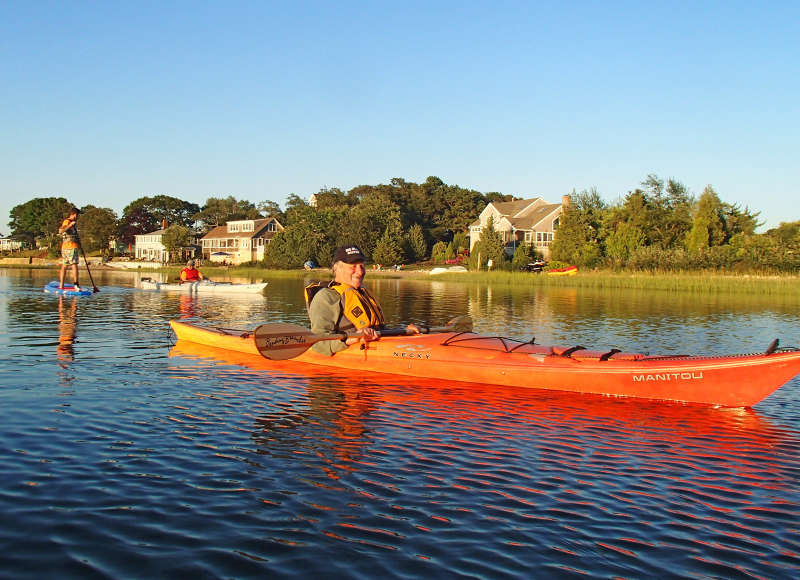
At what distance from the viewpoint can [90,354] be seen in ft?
41.4

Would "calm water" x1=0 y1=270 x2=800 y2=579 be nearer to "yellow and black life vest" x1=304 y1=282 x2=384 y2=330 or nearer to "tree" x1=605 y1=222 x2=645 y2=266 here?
"yellow and black life vest" x1=304 y1=282 x2=384 y2=330

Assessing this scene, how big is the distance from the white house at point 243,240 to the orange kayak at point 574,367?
7812cm

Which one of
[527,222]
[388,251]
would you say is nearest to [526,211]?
[527,222]

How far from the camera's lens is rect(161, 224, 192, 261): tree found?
9288cm

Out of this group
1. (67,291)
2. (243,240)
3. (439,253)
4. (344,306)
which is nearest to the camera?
(344,306)

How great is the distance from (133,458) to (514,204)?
220 feet

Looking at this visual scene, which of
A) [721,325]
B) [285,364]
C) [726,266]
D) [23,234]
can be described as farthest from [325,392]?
[23,234]

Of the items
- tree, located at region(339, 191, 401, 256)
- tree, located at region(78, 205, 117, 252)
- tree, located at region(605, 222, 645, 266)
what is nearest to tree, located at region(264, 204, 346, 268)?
tree, located at region(339, 191, 401, 256)

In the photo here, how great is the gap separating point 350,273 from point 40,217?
13679cm

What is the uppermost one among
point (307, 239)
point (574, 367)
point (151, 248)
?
point (151, 248)

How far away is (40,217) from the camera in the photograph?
414ft

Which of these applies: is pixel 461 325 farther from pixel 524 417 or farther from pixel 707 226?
pixel 707 226

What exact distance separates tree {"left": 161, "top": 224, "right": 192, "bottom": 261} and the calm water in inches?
3381

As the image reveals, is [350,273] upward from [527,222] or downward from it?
downward
